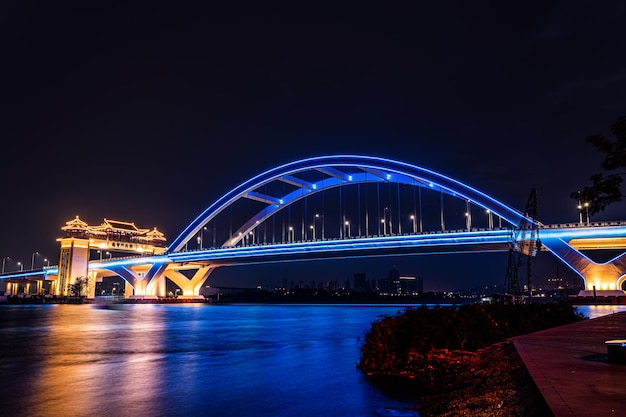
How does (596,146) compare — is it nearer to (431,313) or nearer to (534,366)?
(534,366)

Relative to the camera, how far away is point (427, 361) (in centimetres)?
932

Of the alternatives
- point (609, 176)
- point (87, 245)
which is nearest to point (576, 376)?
point (609, 176)

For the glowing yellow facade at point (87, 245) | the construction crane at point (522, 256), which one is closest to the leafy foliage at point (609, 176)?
the construction crane at point (522, 256)

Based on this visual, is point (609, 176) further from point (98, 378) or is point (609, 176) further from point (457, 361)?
point (98, 378)

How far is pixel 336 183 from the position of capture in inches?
2739

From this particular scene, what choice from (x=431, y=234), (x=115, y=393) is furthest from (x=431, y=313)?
(x=431, y=234)

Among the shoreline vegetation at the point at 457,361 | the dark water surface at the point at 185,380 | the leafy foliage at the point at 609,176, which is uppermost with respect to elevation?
the leafy foliage at the point at 609,176

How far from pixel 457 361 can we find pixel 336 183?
61.0 metres

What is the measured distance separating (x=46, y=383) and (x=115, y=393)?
2081mm

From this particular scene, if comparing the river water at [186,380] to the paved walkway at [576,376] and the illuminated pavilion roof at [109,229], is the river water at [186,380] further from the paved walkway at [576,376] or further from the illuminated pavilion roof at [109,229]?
the illuminated pavilion roof at [109,229]

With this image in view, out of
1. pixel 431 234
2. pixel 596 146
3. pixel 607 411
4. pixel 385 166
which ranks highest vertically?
pixel 385 166

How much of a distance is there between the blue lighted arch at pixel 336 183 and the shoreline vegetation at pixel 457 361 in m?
38.0

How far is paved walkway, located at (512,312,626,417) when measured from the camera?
4070 mm

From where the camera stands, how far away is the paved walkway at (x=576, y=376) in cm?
407
